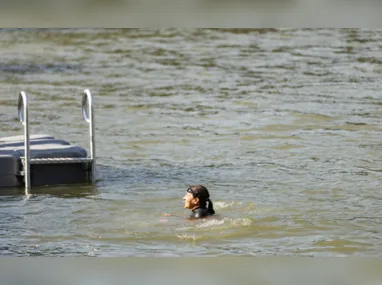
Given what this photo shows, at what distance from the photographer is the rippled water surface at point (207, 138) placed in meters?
10.4

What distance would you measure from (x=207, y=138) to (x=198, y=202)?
24.0 feet

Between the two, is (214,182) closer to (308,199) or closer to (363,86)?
(308,199)

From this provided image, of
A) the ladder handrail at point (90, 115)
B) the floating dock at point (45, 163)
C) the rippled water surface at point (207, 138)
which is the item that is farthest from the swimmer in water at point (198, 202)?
the floating dock at point (45, 163)

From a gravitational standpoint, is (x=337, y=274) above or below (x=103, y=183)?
above

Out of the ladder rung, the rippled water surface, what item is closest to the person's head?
the rippled water surface

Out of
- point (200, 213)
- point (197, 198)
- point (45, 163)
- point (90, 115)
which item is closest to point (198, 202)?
point (197, 198)

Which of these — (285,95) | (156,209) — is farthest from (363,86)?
(156,209)

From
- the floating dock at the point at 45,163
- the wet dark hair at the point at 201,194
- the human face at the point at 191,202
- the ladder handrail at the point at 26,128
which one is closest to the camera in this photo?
the wet dark hair at the point at 201,194

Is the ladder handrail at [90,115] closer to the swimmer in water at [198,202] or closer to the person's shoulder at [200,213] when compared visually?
the swimmer in water at [198,202]

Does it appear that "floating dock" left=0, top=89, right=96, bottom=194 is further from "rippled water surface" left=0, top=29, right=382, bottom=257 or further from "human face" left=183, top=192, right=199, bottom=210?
"human face" left=183, top=192, right=199, bottom=210

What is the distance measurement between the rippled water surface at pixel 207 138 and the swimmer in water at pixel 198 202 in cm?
14

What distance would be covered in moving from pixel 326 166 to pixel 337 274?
14572mm

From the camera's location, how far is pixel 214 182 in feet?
45.2

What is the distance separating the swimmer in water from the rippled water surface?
143 mm
